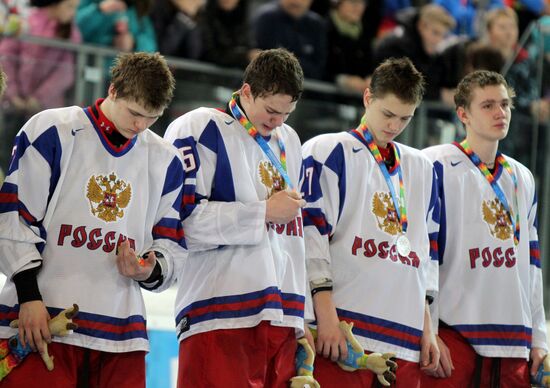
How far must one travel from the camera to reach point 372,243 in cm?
425

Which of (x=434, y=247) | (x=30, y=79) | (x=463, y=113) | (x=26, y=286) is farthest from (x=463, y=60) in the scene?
(x=26, y=286)

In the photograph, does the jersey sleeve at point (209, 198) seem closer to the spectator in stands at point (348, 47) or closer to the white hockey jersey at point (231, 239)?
the white hockey jersey at point (231, 239)

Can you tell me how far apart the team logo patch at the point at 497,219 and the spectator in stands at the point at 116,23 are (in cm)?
283

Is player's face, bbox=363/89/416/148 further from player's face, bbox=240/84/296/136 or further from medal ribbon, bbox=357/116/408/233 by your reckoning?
player's face, bbox=240/84/296/136

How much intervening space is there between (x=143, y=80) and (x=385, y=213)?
1211 mm

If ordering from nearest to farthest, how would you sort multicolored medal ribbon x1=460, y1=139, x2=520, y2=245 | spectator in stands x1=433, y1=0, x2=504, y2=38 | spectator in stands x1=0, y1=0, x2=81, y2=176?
multicolored medal ribbon x1=460, y1=139, x2=520, y2=245 → spectator in stands x1=0, y1=0, x2=81, y2=176 → spectator in stands x1=433, y1=0, x2=504, y2=38

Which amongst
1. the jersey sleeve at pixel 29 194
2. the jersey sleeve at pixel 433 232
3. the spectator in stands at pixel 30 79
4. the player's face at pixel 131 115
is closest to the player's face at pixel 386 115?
the jersey sleeve at pixel 433 232

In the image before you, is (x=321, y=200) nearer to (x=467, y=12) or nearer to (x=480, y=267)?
(x=480, y=267)

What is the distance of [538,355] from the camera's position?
472 centimetres

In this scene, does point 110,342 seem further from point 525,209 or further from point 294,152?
point 525,209

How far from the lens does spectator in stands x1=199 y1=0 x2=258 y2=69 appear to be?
6.91 meters

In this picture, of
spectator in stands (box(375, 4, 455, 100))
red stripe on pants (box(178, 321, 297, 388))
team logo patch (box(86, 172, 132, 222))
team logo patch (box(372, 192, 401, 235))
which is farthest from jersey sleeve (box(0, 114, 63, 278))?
spectator in stands (box(375, 4, 455, 100))

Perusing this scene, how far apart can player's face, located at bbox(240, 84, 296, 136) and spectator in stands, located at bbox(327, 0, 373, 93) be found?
3.31 metres

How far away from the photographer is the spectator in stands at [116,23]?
21.7 feet
